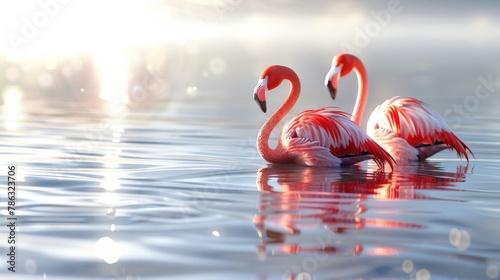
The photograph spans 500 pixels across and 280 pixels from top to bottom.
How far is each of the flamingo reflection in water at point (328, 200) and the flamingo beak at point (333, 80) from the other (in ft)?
2.84

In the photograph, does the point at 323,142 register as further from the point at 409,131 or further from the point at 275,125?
the point at 409,131

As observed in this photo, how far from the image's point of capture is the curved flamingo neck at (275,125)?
8172 mm

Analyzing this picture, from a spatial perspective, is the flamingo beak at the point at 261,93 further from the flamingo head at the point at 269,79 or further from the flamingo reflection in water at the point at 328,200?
the flamingo reflection in water at the point at 328,200

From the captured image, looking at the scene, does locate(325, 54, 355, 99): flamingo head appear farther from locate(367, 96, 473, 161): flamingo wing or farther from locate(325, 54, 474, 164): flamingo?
locate(367, 96, 473, 161): flamingo wing

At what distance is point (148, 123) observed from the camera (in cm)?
1361

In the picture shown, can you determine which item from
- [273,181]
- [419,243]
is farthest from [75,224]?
[273,181]

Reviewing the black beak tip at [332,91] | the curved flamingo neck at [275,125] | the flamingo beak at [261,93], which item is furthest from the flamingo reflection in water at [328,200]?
the black beak tip at [332,91]

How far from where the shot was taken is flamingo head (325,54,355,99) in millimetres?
8992

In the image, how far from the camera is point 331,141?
7.99m

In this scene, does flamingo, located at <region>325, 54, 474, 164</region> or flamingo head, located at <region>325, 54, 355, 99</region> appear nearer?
flamingo, located at <region>325, 54, 474, 164</region>

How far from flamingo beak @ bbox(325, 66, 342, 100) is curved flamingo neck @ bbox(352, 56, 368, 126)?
38 cm

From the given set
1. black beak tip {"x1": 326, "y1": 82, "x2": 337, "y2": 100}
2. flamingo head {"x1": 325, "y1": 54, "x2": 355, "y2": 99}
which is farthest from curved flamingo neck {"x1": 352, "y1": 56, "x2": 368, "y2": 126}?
black beak tip {"x1": 326, "y1": 82, "x2": 337, "y2": 100}

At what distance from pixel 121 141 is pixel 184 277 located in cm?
665

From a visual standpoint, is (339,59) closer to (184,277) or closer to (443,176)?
(443,176)
